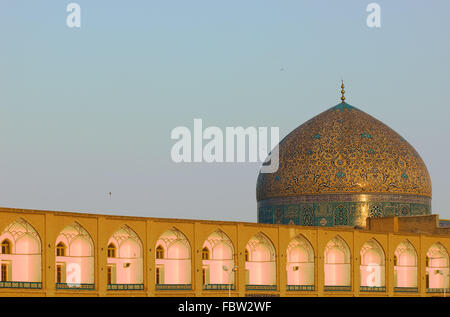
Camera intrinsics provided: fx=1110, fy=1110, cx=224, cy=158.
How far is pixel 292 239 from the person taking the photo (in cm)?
4628

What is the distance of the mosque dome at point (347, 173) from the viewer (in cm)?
5303

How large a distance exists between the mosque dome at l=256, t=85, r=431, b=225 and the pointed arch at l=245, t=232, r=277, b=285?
25.4 ft

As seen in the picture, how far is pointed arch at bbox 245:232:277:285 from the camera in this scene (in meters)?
45.3

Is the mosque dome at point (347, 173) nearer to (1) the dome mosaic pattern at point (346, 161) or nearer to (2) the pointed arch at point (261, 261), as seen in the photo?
(1) the dome mosaic pattern at point (346, 161)

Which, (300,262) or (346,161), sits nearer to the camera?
(300,262)

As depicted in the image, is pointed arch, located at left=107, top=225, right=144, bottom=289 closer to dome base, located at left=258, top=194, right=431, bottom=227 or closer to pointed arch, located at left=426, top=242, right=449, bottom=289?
dome base, located at left=258, top=194, right=431, bottom=227

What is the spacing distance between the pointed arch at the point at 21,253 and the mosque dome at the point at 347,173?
18118 mm

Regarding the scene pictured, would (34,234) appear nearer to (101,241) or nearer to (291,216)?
(101,241)

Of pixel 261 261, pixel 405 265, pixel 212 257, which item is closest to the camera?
pixel 212 257

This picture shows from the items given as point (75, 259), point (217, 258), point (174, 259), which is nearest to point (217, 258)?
point (217, 258)

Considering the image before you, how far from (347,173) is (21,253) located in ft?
65.4

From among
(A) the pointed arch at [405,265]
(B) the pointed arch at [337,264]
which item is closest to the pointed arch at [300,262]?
(B) the pointed arch at [337,264]

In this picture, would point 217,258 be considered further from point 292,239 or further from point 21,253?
point 21,253

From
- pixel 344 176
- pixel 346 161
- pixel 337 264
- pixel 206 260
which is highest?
Answer: pixel 346 161
